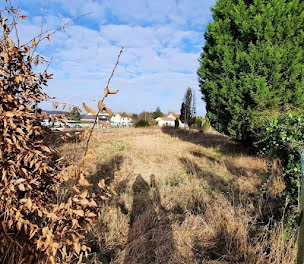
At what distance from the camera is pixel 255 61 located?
7.42 meters

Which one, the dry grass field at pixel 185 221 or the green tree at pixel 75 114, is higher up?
the green tree at pixel 75 114

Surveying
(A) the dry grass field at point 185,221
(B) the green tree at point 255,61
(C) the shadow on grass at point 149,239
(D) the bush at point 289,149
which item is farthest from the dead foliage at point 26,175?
(B) the green tree at point 255,61

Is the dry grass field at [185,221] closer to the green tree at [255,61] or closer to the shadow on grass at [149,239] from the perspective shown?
the shadow on grass at [149,239]

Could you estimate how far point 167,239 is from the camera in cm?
275

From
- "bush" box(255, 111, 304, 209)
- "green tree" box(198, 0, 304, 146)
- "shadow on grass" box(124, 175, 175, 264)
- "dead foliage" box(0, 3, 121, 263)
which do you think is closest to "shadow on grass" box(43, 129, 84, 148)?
"dead foliage" box(0, 3, 121, 263)

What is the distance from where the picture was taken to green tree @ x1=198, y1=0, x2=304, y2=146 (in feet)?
23.7

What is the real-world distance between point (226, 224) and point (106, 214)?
67.7 inches

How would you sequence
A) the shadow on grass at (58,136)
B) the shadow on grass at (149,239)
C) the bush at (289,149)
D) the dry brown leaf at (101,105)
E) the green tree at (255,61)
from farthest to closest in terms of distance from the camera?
1. the green tree at (255,61)
2. the bush at (289,149)
3. the shadow on grass at (149,239)
4. the shadow on grass at (58,136)
5. the dry brown leaf at (101,105)

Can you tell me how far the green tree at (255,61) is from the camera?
7.23 m

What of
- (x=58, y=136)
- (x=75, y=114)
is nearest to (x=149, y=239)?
(x=58, y=136)

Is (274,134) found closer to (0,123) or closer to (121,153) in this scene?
(0,123)

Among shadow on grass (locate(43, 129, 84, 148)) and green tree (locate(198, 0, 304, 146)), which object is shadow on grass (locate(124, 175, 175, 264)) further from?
green tree (locate(198, 0, 304, 146))

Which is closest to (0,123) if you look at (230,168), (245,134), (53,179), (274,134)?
(53,179)

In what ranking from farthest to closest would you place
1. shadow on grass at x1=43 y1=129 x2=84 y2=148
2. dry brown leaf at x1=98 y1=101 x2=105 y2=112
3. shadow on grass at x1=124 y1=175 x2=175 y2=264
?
shadow on grass at x1=124 y1=175 x2=175 y2=264 < shadow on grass at x1=43 y1=129 x2=84 y2=148 < dry brown leaf at x1=98 y1=101 x2=105 y2=112
